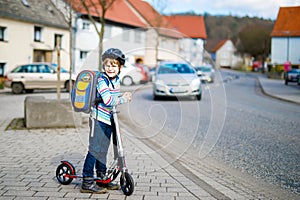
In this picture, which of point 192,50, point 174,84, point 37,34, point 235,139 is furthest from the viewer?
point 37,34

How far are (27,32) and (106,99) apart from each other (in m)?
27.1

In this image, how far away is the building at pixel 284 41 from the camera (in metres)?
63.2

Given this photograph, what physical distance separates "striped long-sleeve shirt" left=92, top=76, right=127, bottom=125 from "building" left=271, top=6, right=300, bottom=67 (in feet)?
202

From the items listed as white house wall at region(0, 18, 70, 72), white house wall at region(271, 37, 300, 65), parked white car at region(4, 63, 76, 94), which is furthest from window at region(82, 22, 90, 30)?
white house wall at region(271, 37, 300, 65)

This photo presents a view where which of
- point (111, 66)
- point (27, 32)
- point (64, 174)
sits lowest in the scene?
point (64, 174)

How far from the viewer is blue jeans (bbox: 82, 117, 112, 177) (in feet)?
14.1

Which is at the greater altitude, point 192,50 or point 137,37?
point 137,37

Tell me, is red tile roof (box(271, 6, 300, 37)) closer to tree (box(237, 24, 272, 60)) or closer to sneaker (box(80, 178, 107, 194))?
tree (box(237, 24, 272, 60))

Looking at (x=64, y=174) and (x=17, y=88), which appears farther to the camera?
(x=17, y=88)

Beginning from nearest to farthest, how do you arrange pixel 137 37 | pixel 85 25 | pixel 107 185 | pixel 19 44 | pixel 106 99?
pixel 106 99
pixel 107 185
pixel 137 37
pixel 19 44
pixel 85 25

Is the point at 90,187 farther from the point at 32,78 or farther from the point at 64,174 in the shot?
the point at 32,78

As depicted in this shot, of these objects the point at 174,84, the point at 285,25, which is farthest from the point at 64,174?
the point at 285,25

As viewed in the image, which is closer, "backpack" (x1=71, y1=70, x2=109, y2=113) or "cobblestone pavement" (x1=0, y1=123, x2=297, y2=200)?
"backpack" (x1=71, y1=70, x2=109, y2=113)

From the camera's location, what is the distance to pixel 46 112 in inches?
348
